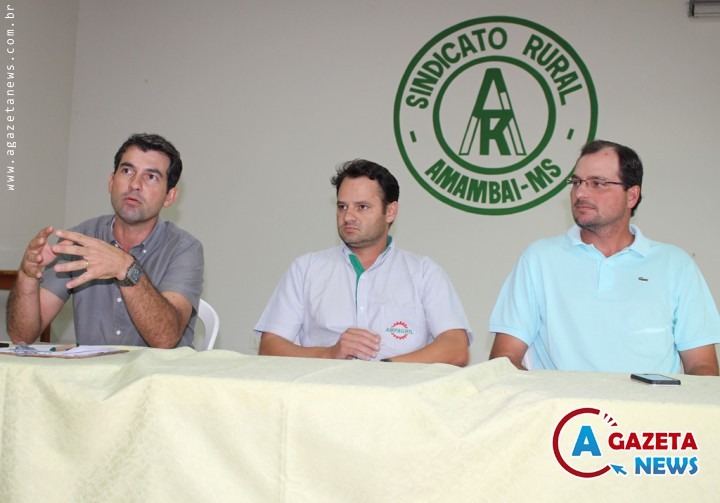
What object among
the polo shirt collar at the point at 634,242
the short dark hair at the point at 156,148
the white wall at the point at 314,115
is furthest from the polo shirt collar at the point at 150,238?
the white wall at the point at 314,115

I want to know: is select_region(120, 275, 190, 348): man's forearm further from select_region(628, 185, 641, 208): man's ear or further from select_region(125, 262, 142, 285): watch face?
select_region(628, 185, 641, 208): man's ear

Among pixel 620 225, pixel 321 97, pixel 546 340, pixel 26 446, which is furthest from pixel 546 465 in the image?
pixel 321 97

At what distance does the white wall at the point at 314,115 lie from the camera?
12.5 ft

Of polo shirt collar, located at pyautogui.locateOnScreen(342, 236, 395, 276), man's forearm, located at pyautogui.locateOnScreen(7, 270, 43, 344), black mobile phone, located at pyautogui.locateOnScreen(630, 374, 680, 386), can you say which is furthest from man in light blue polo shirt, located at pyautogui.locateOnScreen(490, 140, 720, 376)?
man's forearm, located at pyautogui.locateOnScreen(7, 270, 43, 344)

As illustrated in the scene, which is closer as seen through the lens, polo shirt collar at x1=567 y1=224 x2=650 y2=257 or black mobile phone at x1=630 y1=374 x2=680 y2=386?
Result: black mobile phone at x1=630 y1=374 x2=680 y2=386

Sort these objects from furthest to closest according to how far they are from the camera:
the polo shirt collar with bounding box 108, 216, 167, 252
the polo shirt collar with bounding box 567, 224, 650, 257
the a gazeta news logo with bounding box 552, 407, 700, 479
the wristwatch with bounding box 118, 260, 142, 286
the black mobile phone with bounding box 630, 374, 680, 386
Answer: the polo shirt collar with bounding box 108, 216, 167, 252, the polo shirt collar with bounding box 567, 224, 650, 257, the wristwatch with bounding box 118, 260, 142, 286, the black mobile phone with bounding box 630, 374, 680, 386, the a gazeta news logo with bounding box 552, 407, 700, 479

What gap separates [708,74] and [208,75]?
112 inches

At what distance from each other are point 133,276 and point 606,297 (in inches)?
54.4

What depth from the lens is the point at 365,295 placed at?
2.45 meters

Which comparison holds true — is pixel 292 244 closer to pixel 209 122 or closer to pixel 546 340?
pixel 209 122

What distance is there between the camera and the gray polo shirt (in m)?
2.22

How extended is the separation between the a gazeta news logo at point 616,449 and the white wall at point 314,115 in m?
2.80

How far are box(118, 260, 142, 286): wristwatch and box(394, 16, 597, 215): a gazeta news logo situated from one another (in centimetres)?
233

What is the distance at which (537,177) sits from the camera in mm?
3896
